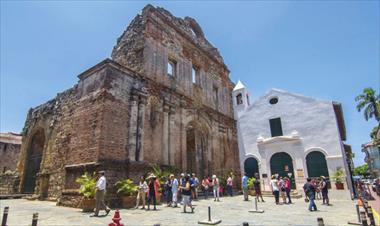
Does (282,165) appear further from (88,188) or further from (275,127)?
(88,188)

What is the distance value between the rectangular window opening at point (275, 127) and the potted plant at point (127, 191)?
45.1ft

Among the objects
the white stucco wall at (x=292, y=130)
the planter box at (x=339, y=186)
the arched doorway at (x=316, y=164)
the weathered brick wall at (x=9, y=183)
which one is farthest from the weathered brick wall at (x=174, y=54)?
the weathered brick wall at (x=9, y=183)

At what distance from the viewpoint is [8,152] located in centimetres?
3097

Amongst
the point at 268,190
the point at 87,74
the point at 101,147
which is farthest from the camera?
the point at 268,190

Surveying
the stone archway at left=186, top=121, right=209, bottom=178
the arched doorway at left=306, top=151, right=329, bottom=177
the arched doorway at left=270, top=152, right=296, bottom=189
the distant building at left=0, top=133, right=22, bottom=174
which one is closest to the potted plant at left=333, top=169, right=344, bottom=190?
the arched doorway at left=306, top=151, right=329, bottom=177

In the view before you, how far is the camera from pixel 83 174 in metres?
10.1

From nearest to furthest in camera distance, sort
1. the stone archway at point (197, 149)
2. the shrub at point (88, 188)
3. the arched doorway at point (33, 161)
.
A: the shrub at point (88, 188)
the arched doorway at point (33, 161)
the stone archway at point (197, 149)

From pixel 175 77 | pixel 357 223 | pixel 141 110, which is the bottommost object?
pixel 357 223

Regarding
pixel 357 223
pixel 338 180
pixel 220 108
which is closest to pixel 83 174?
pixel 357 223

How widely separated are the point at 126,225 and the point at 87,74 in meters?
8.68

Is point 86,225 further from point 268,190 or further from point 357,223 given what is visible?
point 268,190

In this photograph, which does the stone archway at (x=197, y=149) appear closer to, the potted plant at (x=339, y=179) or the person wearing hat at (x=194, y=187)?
the person wearing hat at (x=194, y=187)

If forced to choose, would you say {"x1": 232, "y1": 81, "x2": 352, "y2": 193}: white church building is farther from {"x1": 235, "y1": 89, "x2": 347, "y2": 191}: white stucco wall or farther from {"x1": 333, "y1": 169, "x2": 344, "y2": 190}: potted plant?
{"x1": 333, "y1": 169, "x2": 344, "y2": 190}: potted plant

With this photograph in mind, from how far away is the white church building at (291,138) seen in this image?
17.5 m
